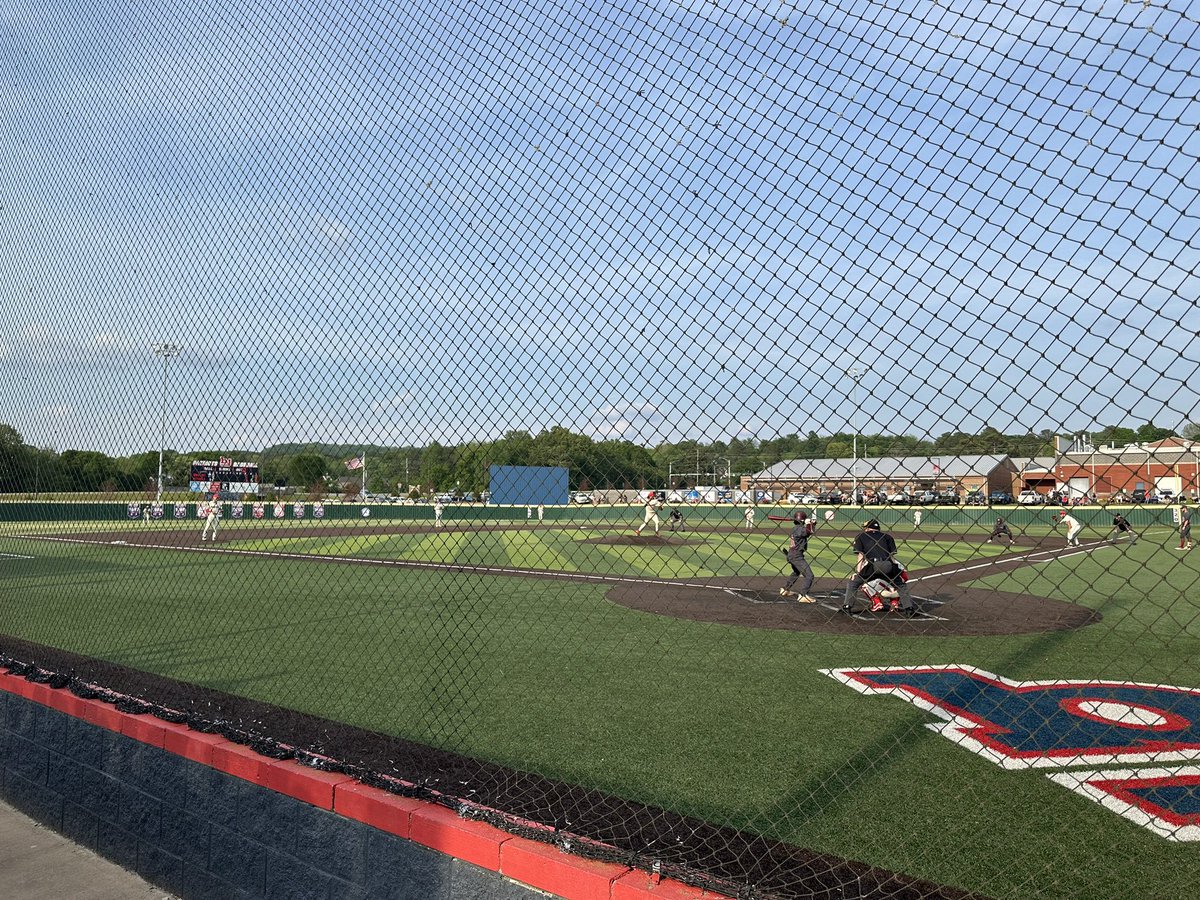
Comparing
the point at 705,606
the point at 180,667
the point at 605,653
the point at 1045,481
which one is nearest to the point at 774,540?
the point at 705,606

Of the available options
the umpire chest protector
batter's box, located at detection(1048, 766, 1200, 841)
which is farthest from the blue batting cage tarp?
the umpire chest protector

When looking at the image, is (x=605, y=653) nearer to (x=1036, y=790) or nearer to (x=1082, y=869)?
(x=1036, y=790)

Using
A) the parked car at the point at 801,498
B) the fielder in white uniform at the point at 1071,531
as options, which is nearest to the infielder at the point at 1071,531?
the fielder in white uniform at the point at 1071,531

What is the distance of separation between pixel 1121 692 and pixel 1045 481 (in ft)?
16.5

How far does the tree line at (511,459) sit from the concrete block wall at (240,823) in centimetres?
130

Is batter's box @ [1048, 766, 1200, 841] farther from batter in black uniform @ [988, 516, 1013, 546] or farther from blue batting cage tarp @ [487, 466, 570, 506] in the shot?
blue batting cage tarp @ [487, 466, 570, 506]

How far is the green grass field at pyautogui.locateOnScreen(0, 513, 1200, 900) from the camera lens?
3461mm

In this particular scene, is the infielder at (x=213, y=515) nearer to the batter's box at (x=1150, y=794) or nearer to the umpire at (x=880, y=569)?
the batter's box at (x=1150, y=794)

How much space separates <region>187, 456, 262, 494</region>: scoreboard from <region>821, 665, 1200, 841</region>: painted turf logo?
434cm

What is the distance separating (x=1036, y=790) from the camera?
13.4ft

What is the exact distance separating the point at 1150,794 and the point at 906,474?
2969 millimetres

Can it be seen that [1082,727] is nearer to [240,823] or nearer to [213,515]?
[240,823]

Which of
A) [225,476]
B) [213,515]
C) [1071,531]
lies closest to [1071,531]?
[1071,531]

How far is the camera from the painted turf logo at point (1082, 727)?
3998 mm
